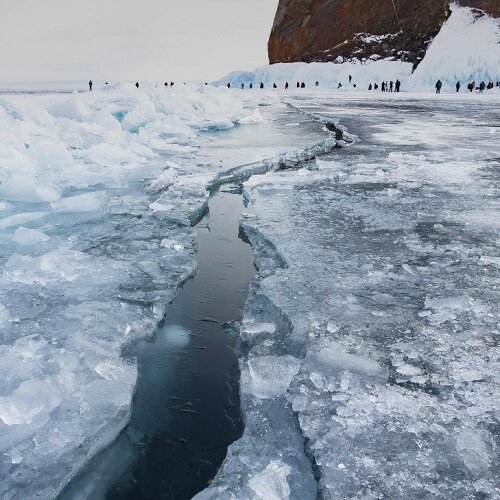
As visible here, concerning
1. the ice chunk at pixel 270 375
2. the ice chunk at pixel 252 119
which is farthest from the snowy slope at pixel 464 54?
the ice chunk at pixel 270 375

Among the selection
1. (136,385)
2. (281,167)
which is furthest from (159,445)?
(281,167)

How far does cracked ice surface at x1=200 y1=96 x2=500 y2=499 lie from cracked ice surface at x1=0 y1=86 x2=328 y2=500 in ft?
0.70

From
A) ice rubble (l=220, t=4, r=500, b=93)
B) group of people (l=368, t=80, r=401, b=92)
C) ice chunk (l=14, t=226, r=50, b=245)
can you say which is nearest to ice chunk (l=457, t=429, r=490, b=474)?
ice chunk (l=14, t=226, r=50, b=245)

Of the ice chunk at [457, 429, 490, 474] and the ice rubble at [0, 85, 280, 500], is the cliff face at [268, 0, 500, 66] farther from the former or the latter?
the ice chunk at [457, 429, 490, 474]

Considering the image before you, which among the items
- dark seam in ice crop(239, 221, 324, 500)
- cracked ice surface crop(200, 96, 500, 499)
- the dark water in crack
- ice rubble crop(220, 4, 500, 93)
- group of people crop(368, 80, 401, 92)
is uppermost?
ice rubble crop(220, 4, 500, 93)

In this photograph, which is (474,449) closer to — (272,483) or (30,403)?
(272,483)

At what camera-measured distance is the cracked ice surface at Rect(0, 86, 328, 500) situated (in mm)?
1624

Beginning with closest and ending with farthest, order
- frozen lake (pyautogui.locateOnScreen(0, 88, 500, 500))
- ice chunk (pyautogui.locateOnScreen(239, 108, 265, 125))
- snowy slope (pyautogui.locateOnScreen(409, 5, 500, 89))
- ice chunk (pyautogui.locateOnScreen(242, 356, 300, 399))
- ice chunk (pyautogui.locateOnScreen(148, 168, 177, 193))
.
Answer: frozen lake (pyautogui.locateOnScreen(0, 88, 500, 500))
ice chunk (pyautogui.locateOnScreen(242, 356, 300, 399))
ice chunk (pyautogui.locateOnScreen(148, 168, 177, 193))
ice chunk (pyautogui.locateOnScreen(239, 108, 265, 125))
snowy slope (pyautogui.locateOnScreen(409, 5, 500, 89))

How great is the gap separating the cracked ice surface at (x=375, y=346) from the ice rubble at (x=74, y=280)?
1.73 feet

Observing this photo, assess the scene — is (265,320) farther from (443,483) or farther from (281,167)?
(281,167)

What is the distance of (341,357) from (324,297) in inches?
22.7

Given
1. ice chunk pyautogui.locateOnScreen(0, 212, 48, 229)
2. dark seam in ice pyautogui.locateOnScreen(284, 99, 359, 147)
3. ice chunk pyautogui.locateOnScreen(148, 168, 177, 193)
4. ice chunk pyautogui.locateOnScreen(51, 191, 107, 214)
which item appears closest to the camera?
ice chunk pyautogui.locateOnScreen(0, 212, 48, 229)

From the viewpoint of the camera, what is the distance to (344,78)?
2037 inches

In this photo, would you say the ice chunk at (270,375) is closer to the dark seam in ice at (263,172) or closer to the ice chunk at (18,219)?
the dark seam in ice at (263,172)
